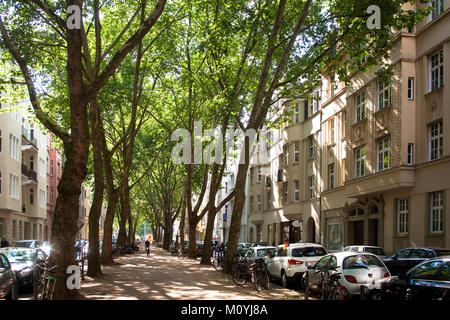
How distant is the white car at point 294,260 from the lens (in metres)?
19.5

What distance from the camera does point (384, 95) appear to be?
2873cm

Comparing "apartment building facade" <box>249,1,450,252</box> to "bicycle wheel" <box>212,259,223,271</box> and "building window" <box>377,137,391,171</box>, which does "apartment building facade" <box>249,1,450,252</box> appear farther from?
"bicycle wheel" <box>212,259,223,271</box>

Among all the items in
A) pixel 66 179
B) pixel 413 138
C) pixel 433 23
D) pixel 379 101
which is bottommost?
pixel 66 179

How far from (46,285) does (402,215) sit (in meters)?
20.1

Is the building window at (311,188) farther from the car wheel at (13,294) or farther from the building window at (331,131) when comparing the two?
the car wheel at (13,294)

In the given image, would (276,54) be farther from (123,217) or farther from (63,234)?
(123,217)

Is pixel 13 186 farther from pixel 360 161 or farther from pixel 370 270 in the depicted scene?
pixel 370 270

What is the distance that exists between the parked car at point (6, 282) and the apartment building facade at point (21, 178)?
22217mm

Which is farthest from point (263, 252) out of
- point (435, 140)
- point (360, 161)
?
point (360, 161)

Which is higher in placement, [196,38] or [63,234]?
[196,38]

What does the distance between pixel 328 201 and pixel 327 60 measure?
59.2 feet

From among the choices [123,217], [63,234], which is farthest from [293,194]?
[63,234]
